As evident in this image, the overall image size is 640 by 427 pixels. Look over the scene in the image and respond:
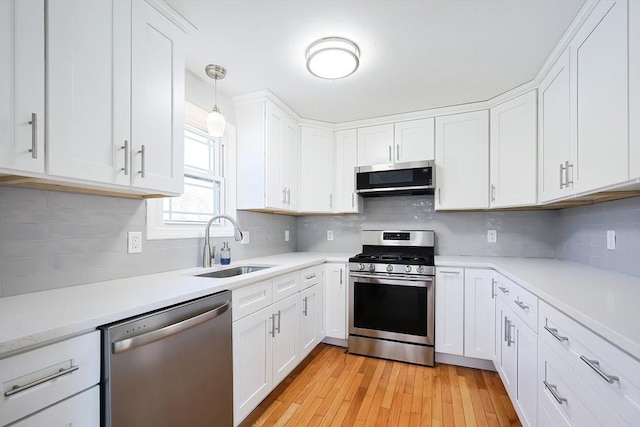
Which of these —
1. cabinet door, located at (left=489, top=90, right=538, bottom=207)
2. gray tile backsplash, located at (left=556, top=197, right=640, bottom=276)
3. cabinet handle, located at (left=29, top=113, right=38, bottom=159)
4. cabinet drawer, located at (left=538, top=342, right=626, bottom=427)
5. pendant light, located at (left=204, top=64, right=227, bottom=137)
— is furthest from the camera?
cabinet door, located at (left=489, top=90, right=538, bottom=207)


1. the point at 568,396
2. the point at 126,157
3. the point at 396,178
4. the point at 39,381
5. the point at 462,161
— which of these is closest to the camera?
the point at 39,381

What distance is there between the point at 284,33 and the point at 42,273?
5.67 ft

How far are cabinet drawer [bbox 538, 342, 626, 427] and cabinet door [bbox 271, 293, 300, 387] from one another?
1.50 m

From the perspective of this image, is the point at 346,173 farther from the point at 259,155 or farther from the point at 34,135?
the point at 34,135

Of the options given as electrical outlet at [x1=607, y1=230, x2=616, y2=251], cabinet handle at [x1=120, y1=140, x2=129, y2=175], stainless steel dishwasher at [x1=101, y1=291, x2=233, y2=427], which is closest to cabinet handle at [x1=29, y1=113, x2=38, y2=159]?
cabinet handle at [x1=120, y1=140, x2=129, y2=175]

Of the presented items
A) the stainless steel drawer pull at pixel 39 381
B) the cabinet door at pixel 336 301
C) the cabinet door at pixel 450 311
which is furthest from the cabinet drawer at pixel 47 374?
the cabinet door at pixel 450 311

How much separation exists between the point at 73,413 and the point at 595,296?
6.35 feet

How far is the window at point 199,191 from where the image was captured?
192cm

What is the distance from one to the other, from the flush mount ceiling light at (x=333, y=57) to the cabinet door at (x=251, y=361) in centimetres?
163

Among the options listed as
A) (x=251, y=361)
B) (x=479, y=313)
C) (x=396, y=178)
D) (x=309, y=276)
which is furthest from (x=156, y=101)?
(x=479, y=313)

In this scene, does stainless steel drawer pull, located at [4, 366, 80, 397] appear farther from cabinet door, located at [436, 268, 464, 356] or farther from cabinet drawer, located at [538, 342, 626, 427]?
cabinet door, located at [436, 268, 464, 356]

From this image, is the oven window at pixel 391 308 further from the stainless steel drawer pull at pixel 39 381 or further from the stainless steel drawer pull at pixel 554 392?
the stainless steel drawer pull at pixel 39 381

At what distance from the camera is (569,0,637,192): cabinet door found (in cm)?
121

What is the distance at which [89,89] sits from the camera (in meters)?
1.17
